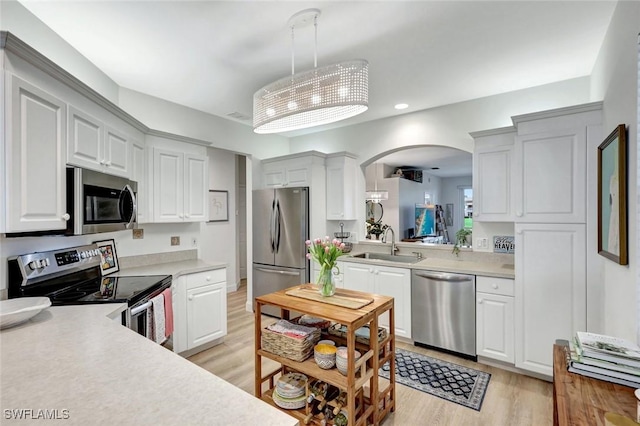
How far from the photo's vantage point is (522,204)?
8.52ft

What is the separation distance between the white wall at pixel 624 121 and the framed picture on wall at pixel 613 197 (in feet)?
0.16

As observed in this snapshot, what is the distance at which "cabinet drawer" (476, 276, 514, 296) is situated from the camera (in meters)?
2.69

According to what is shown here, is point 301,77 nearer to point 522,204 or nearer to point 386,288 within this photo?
point 522,204

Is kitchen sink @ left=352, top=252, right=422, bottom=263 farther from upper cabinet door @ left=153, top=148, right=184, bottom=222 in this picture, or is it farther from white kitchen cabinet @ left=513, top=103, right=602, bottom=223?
upper cabinet door @ left=153, top=148, right=184, bottom=222

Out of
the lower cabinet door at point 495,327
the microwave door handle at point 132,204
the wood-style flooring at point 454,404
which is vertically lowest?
the wood-style flooring at point 454,404

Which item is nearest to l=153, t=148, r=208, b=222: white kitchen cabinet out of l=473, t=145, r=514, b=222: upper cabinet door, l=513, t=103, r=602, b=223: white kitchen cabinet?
l=473, t=145, r=514, b=222: upper cabinet door

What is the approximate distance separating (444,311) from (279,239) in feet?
7.24

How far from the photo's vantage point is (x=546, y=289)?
249cm

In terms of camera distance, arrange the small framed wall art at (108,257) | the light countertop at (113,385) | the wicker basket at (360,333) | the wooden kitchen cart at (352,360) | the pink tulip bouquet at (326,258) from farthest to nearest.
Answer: the small framed wall art at (108,257), the pink tulip bouquet at (326,258), the wicker basket at (360,333), the wooden kitchen cart at (352,360), the light countertop at (113,385)

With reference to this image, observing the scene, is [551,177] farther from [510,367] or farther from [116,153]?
[116,153]

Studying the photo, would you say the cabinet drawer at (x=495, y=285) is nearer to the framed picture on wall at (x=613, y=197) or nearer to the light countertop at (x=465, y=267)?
the light countertop at (x=465, y=267)

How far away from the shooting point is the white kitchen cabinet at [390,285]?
327cm

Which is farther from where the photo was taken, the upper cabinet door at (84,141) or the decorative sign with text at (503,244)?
the decorative sign with text at (503,244)

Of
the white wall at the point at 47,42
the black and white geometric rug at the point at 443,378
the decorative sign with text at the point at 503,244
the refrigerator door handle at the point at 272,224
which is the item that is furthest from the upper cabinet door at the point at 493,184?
the white wall at the point at 47,42
